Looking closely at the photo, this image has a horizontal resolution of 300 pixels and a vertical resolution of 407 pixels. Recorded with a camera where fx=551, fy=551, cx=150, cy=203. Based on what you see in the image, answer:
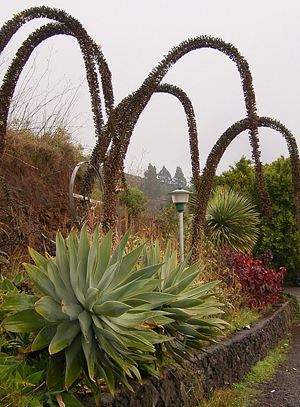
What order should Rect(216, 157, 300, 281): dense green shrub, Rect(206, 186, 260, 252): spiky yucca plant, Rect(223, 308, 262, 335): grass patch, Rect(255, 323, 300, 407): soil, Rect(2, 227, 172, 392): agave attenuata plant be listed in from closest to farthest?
Rect(2, 227, 172, 392): agave attenuata plant
Rect(255, 323, 300, 407): soil
Rect(223, 308, 262, 335): grass patch
Rect(206, 186, 260, 252): spiky yucca plant
Rect(216, 157, 300, 281): dense green shrub

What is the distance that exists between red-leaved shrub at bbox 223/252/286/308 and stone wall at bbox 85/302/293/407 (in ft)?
3.15

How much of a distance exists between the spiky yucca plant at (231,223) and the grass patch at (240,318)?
393 cm

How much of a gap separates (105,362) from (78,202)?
5.97 m

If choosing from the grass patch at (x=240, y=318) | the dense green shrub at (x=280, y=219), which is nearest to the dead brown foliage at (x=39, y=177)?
the grass patch at (x=240, y=318)

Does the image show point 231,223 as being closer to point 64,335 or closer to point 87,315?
point 87,315

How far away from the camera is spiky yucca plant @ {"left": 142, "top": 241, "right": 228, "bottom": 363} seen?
421cm

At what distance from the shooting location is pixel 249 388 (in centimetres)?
586

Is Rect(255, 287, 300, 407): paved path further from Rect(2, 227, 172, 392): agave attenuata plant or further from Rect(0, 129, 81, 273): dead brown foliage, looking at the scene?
Rect(0, 129, 81, 273): dead brown foliage

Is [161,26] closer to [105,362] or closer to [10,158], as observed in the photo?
[10,158]

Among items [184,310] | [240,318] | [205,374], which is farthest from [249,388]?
[184,310]

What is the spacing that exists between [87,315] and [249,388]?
3.12 meters

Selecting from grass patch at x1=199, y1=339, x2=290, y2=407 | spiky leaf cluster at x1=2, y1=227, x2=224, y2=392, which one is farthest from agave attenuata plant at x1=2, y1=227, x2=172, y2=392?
grass patch at x1=199, y1=339, x2=290, y2=407

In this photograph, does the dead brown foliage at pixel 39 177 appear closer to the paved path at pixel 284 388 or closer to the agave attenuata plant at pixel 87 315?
the paved path at pixel 284 388

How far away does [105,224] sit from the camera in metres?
7.03
